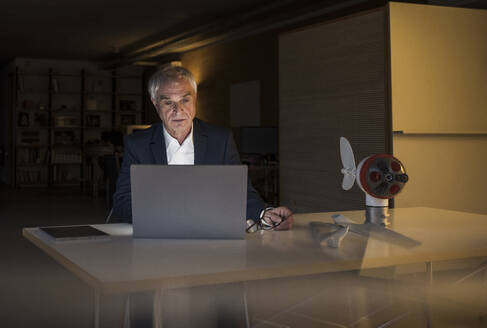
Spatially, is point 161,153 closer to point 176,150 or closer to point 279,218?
point 176,150

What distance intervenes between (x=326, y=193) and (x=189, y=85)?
2.39 m

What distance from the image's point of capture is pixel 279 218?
2.36 metres

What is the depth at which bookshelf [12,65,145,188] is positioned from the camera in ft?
49.1

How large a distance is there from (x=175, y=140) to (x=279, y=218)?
0.83m

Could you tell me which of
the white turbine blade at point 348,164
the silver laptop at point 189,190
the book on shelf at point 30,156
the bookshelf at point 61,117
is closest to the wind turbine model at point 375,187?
the white turbine blade at point 348,164

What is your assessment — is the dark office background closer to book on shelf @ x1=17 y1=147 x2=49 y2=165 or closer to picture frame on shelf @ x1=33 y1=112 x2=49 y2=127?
book on shelf @ x1=17 y1=147 x2=49 y2=165

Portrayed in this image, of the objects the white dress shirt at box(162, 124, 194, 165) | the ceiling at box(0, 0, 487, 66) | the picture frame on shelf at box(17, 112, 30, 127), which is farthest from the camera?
the picture frame on shelf at box(17, 112, 30, 127)

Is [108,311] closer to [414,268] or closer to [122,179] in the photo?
[122,179]

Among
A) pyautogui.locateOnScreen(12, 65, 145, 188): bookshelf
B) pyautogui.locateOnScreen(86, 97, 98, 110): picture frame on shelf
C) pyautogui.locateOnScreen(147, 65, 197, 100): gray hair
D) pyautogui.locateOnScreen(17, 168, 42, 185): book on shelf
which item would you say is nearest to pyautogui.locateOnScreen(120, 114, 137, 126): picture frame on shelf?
pyautogui.locateOnScreen(12, 65, 145, 188): bookshelf

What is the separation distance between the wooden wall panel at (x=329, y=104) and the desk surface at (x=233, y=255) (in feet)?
7.38

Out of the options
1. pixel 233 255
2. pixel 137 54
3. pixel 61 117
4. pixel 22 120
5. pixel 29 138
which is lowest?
pixel 233 255

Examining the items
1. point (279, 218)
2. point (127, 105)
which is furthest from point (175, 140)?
point (127, 105)

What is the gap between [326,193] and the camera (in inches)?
193

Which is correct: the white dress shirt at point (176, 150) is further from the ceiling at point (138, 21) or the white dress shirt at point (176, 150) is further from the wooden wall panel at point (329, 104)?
the ceiling at point (138, 21)
